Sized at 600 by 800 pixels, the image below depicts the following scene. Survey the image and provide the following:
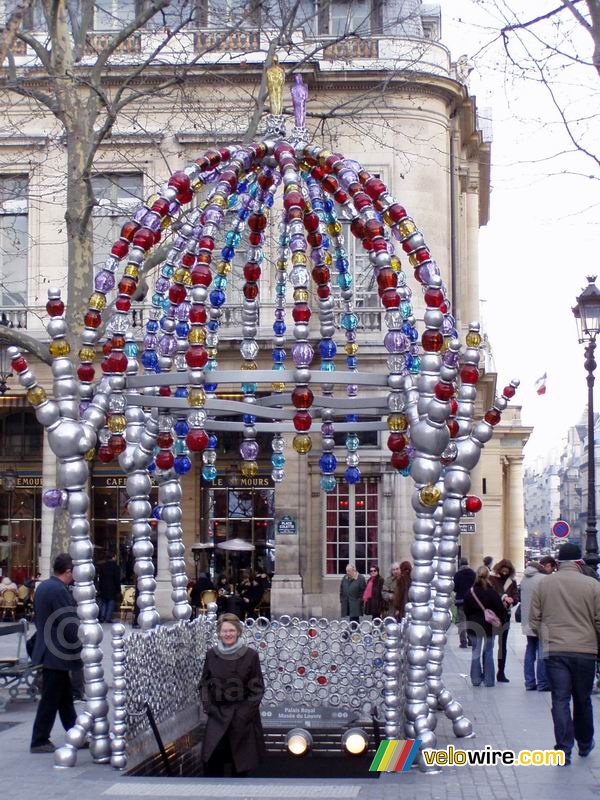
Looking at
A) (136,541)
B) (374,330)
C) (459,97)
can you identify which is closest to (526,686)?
(136,541)

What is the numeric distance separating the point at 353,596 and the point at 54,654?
44.1 ft

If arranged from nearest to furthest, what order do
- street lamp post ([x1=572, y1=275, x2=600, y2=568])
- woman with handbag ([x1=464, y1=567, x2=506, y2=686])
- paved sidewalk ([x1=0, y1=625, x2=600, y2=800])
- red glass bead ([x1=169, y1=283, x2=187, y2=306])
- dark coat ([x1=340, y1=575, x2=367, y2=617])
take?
paved sidewalk ([x1=0, y1=625, x2=600, y2=800]), red glass bead ([x1=169, y1=283, x2=187, y2=306]), woman with handbag ([x1=464, y1=567, x2=506, y2=686]), street lamp post ([x1=572, y1=275, x2=600, y2=568]), dark coat ([x1=340, y1=575, x2=367, y2=617])

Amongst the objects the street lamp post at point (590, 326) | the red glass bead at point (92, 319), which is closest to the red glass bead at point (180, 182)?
the red glass bead at point (92, 319)

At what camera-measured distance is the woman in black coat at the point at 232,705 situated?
10.2 m

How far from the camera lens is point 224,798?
9625mm

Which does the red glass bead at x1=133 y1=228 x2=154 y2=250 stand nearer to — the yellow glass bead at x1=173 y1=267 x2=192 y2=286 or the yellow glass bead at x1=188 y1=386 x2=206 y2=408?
the yellow glass bead at x1=173 y1=267 x2=192 y2=286

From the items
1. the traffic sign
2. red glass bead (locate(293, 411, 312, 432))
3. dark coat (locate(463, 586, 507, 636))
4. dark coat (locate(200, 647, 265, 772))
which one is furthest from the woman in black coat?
the traffic sign

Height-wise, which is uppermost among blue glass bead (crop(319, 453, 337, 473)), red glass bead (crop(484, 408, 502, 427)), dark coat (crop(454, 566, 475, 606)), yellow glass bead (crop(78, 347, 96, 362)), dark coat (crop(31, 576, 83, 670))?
yellow glass bead (crop(78, 347, 96, 362))

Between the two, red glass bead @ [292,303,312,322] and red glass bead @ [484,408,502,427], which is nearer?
red glass bead @ [292,303,312,322]

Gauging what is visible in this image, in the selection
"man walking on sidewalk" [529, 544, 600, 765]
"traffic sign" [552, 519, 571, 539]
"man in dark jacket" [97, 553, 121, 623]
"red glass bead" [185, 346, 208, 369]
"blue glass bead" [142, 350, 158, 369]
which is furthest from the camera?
"man in dark jacket" [97, 553, 121, 623]

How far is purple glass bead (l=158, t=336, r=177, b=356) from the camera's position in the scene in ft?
41.1

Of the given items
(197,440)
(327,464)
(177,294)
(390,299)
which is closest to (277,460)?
(327,464)

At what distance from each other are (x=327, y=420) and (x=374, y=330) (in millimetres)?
15332

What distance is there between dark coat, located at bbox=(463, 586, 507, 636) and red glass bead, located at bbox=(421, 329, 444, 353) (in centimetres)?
675
